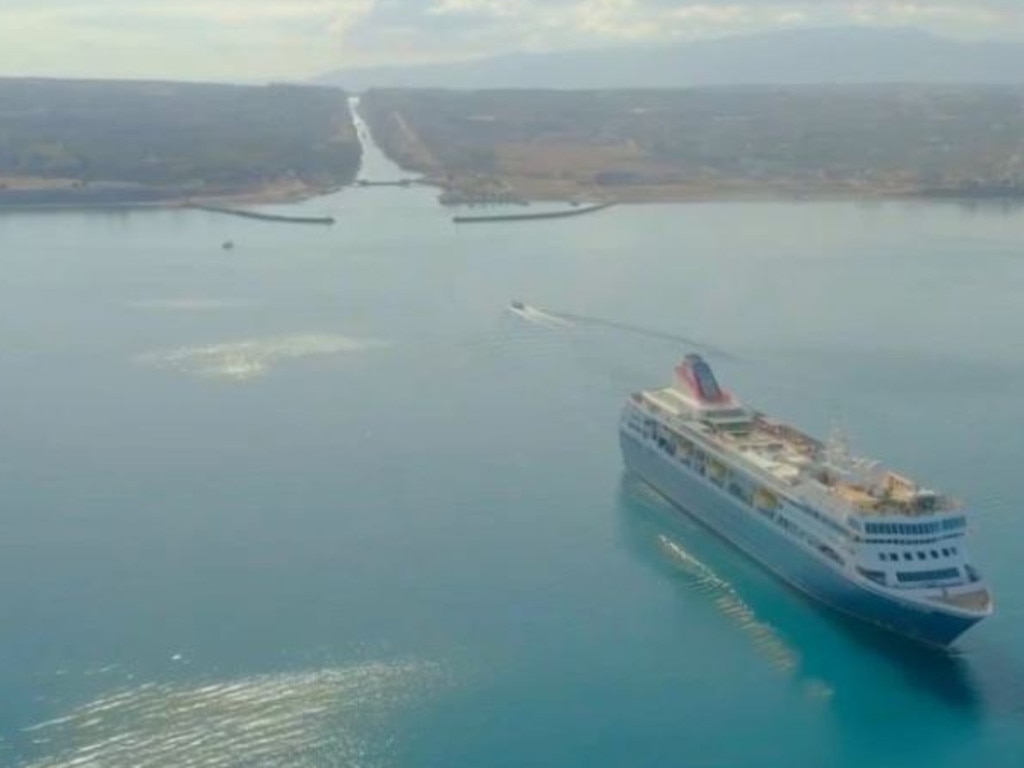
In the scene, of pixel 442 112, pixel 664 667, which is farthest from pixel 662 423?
pixel 442 112

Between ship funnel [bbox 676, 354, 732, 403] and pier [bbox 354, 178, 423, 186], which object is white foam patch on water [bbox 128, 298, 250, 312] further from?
pier [bbox 354, 178, 423, 186]

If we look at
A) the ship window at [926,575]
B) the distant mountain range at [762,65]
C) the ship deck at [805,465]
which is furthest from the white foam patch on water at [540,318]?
the distant mountain range at [762,65]

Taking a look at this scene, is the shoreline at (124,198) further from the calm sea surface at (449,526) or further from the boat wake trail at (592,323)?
the boat wake trail at (592,323)

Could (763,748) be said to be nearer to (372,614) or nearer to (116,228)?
(372,614)

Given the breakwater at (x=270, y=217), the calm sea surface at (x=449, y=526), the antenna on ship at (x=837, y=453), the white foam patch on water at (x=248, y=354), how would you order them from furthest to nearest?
the breakwater at (x=270, y=217) → the white foam patch on water at (x=248, y=354) → the antenna on ship at (x=837, y=453) → the calm sea surface at (x=449, y=526)

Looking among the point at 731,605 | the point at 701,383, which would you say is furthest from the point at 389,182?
the point at 731,605

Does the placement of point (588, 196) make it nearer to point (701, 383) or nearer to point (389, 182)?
point (389, 182)

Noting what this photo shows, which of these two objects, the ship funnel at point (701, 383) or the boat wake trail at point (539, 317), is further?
the boat wake trail at point (539, 317)
